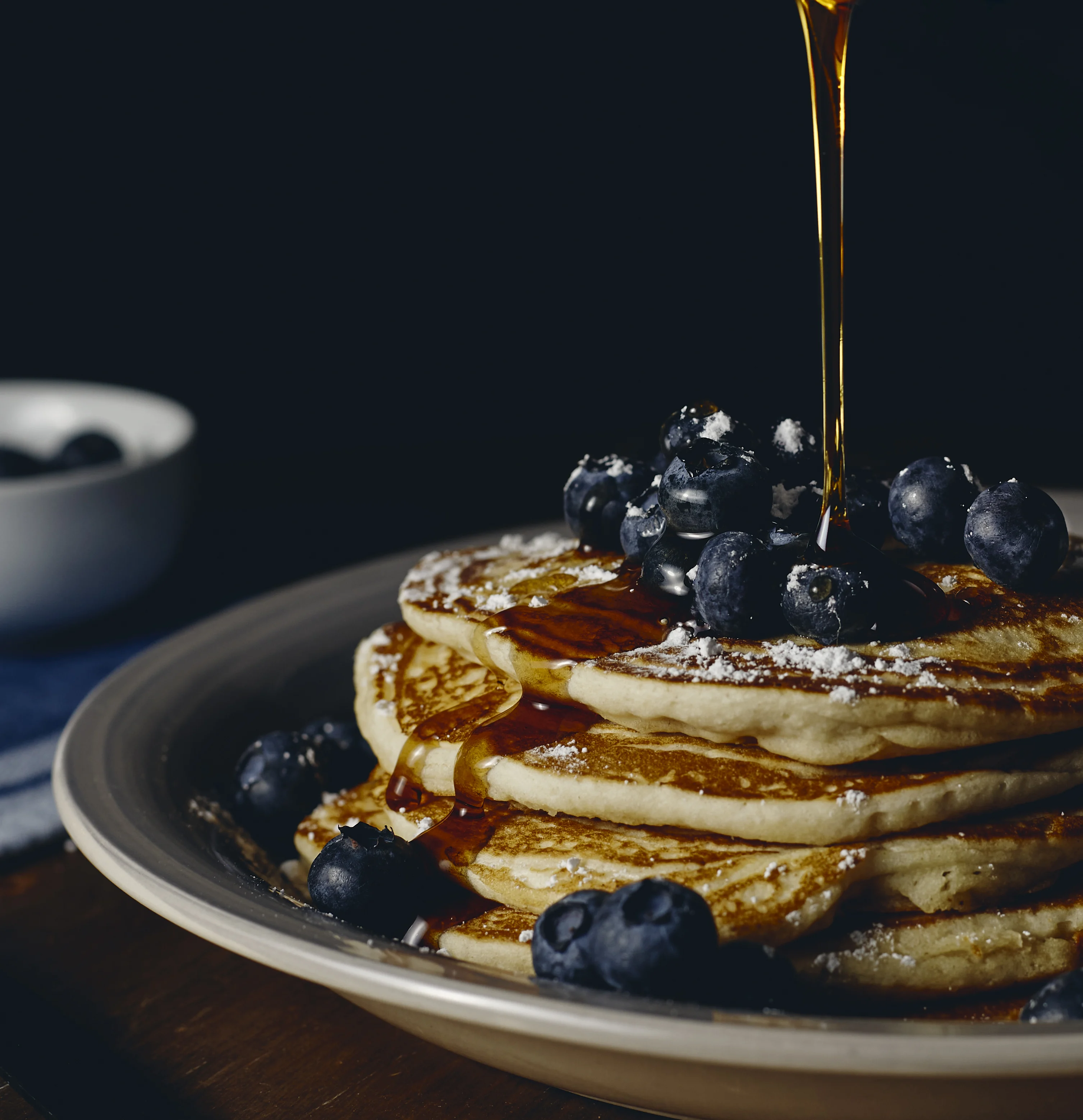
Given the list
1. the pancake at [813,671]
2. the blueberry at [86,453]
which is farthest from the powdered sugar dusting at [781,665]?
the blueberry at [86,453]

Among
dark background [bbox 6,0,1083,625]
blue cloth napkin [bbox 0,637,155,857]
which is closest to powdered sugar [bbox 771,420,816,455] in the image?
blue cloth napkin [bbox 0,637,155,857]

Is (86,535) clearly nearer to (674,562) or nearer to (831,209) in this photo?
(674,562)

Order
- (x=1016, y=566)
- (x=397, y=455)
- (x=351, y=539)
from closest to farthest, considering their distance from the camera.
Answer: (x=1016, y=566)
(x=351, y=539)
(x=397, y=455)

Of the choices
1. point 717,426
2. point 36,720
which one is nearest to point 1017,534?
point 717,426

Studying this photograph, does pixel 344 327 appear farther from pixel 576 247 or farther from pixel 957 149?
pixel 957 149

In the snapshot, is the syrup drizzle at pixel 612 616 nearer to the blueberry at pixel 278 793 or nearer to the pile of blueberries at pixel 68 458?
the blueberry at pixel 278 793

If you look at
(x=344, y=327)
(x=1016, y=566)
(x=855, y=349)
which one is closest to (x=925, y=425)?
(x=855, y=349)
